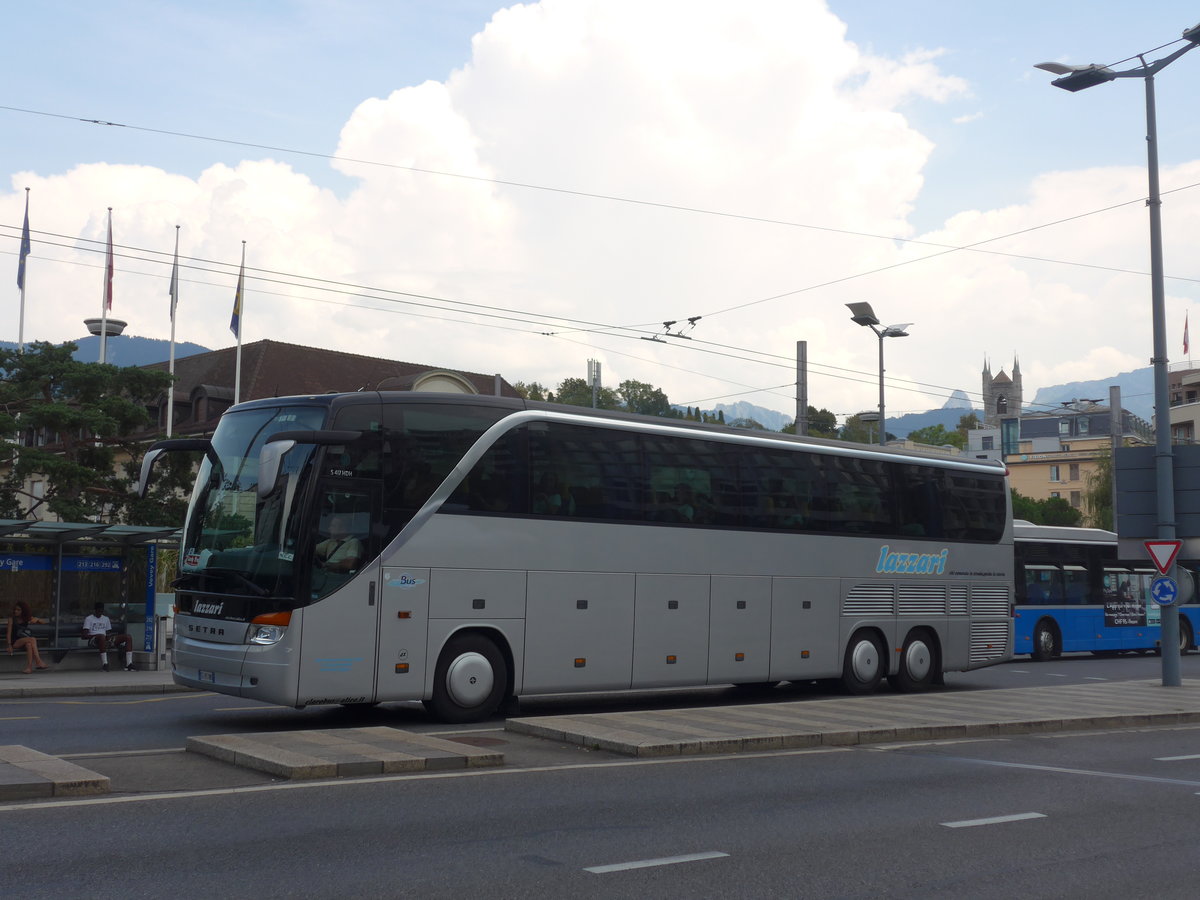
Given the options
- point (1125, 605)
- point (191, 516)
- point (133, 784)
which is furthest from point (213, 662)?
point (1125, 605)

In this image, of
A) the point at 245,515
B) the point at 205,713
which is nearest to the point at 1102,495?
the point at 205,713

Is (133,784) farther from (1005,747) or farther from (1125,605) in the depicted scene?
(1125,605)

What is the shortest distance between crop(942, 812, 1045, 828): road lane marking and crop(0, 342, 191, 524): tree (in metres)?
27.9

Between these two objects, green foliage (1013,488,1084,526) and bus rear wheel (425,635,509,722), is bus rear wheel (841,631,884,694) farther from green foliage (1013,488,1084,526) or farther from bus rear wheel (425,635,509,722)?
green foliage (1013,488,1084,526)

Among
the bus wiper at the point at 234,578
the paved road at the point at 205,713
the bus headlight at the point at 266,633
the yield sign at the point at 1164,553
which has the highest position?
the yield sign at the point at 1164,553

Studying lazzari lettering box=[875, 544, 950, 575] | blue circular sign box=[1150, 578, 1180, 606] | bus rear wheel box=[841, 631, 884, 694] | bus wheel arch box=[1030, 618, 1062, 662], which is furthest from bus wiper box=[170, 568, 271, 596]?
bus wheel arch box=[1030, 618, 1062, 662]

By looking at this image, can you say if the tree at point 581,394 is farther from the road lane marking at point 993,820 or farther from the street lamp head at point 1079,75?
the road lane marking at point 993,820

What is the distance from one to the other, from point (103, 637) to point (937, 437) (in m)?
120

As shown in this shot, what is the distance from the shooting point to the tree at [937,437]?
12962 centimetres

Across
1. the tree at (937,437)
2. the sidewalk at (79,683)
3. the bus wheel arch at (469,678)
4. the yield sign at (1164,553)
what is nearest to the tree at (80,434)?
the sidewalk at (79,683)

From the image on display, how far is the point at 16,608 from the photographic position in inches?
934

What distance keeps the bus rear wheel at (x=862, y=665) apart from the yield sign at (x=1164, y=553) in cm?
547

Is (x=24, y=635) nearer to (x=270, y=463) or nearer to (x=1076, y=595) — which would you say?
(x=270, y=463)

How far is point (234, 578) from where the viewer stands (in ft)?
45.0
